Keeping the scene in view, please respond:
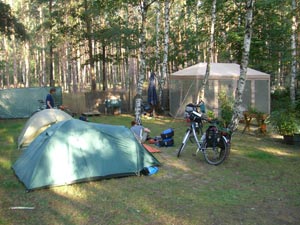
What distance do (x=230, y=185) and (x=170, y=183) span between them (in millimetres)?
1026

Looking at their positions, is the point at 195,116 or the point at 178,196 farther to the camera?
the point at 195,116

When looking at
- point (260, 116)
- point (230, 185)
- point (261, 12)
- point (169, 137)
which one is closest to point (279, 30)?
point (261, 12)

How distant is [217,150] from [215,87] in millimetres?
7753

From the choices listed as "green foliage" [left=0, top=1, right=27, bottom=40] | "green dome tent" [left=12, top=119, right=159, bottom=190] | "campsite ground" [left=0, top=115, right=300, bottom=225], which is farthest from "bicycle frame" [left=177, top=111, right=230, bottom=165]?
"green foliage" [left=0, top=1, right=27, bottom=40]

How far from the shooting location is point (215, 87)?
14883 mm

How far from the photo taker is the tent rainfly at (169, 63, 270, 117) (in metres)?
14.9

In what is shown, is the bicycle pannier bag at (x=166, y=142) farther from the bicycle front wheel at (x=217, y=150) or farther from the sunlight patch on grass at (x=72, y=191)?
the sunlight patch on grass at (x=72, y=191)

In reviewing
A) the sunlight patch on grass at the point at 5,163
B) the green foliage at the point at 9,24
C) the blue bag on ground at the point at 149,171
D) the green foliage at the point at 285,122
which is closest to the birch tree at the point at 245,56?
the green foliage at the point at 285,122

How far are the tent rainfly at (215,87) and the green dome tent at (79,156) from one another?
28.6 feet

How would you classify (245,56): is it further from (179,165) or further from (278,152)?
(179,165)

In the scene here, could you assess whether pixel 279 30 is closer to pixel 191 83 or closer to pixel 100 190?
pixel 191 83

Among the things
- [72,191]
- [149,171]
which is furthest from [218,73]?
[72,191]

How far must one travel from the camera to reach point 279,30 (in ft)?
62.6

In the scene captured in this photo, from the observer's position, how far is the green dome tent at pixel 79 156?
582 centimetres
